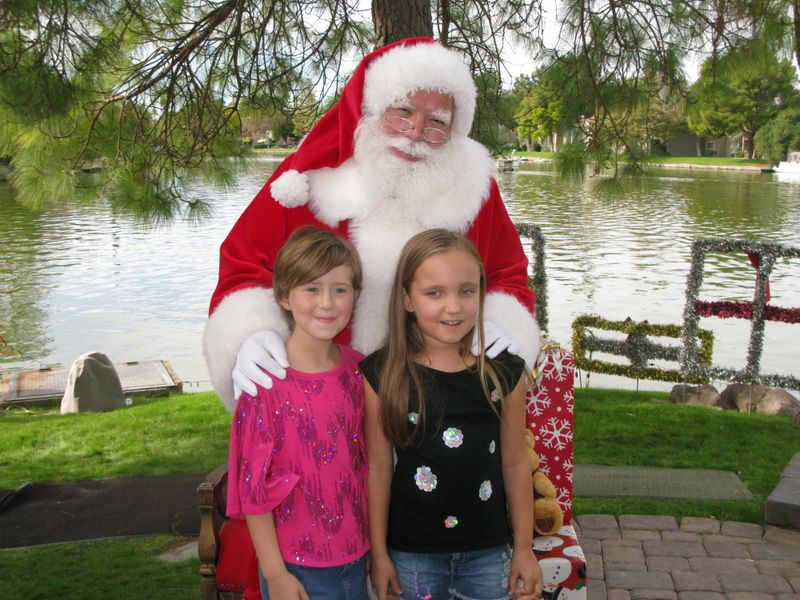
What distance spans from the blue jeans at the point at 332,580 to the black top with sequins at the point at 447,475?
102 millimetres

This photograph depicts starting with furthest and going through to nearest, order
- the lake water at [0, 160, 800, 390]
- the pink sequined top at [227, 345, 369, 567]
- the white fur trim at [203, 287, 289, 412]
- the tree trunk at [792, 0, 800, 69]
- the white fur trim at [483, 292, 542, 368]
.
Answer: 1. the lake water at [0, 160, 800, 390]
2. the tree trunk at [792, 0, 800, 69]
3. the white fur trim at [483, 292, 542, 368]
4. the white fur trim at [203, 287, 289, 412]
5. the pink sequined top at [227, 345, 369, 567]

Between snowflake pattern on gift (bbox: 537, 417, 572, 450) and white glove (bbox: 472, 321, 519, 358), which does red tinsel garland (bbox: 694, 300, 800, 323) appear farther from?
white glove (bbox: 472, 321, 519, 358)

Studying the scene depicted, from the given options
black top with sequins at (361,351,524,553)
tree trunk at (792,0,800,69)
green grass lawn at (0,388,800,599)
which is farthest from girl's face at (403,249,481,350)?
tree trunk at (792,0,800,69)

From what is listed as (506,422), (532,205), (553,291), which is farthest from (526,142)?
(506,422)

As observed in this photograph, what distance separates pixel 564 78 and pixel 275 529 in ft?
13.2

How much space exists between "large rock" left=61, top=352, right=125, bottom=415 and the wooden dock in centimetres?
43

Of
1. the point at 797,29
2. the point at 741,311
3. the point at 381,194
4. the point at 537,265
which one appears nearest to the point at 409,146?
the point at 381,194

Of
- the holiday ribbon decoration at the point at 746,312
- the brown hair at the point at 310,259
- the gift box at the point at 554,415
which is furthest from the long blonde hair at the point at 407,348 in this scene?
the holiday ribbon decoration at the point at 746,312

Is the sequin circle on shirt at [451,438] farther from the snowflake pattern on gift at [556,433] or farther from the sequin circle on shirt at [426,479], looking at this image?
the snowflake pattern on gift at [556,433]

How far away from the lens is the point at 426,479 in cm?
175

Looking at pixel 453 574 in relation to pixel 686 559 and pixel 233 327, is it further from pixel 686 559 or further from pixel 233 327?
pixel 686 559

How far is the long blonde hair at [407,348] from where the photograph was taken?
1725mm

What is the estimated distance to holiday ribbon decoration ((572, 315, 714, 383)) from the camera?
6.22 meters

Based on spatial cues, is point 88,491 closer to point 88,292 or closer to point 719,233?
point 88,292
